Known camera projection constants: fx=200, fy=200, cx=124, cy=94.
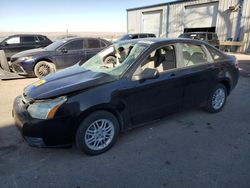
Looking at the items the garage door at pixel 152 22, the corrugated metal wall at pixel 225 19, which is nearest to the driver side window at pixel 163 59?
the corrugated metal wall at pixel 225 19

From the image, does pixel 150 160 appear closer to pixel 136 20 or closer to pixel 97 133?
pixel 97 133

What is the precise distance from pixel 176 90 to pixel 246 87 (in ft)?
13.1

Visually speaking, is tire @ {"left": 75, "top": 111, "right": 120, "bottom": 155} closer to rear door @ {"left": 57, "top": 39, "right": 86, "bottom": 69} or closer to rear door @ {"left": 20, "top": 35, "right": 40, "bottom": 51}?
rear door @ {"left": 57, "top": 39, "right": 86, "bottom": 69}

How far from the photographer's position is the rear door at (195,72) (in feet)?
11.5

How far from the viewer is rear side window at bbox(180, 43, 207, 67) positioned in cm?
355

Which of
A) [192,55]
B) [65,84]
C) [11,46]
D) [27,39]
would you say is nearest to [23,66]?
[11,46]

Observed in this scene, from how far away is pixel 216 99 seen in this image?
4145 millimetres

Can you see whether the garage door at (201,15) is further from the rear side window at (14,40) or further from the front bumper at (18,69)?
the front bumper at (18,69)

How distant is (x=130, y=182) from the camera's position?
2322 mm

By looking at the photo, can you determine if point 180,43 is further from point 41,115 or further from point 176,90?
point 41,115

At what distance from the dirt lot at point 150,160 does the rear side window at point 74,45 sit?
15.6 ft

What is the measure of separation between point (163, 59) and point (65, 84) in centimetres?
172

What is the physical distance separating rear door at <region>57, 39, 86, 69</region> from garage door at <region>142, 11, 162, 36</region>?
15567 mm

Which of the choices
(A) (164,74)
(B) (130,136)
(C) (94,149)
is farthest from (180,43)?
(C) (94,149)
